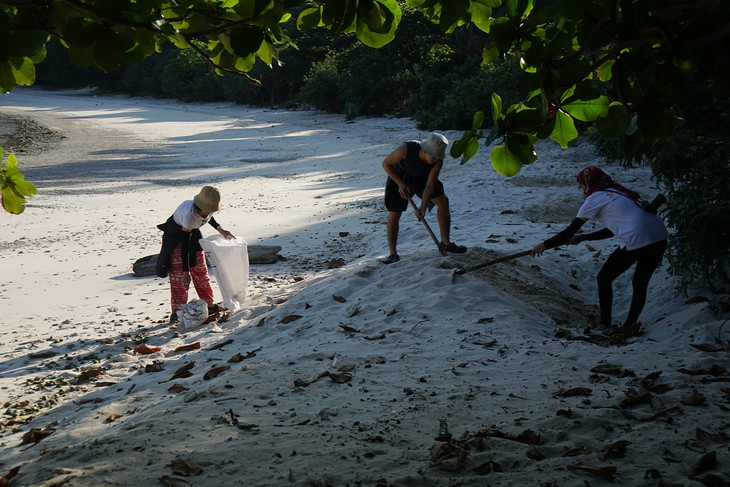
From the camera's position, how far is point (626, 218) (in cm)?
613

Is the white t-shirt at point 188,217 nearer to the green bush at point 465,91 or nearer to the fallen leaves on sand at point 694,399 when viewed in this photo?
the fallen leaves on sand at point 694,399

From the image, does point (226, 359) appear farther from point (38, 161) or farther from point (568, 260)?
point (38, 161)

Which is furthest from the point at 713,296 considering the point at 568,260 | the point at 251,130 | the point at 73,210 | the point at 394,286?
the point at 251,130

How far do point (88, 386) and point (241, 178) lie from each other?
12093mm

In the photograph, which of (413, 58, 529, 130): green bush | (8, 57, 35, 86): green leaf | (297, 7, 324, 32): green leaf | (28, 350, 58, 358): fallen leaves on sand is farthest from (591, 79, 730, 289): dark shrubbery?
(413, 58, 529, 130): green bush

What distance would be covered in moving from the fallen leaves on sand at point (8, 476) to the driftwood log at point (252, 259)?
18.8 feet

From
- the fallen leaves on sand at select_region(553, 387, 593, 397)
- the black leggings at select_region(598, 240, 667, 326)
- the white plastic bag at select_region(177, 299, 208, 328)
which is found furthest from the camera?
the white plastic bag at select_region(177, 299, 208, 328)

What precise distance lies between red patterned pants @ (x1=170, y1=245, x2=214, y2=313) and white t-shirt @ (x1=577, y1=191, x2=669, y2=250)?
3.96 m

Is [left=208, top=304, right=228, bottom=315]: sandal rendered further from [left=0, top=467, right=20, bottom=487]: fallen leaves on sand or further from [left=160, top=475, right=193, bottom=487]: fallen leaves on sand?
[left=160, top=475, right=193, bottom=487]: fallen leaves on sand

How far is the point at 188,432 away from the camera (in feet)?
13.6

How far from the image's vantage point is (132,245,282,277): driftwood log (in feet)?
31.3

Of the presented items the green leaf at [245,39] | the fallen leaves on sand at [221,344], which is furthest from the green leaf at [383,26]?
the fallen leaves on sand at [221,344]

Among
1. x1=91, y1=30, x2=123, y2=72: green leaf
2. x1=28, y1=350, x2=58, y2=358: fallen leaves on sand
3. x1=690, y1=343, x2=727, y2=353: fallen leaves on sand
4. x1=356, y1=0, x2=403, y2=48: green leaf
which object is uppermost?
x1=356, y1=0, x2=403, y2=48: green leaf

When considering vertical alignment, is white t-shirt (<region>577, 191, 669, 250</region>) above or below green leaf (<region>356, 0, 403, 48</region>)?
below
